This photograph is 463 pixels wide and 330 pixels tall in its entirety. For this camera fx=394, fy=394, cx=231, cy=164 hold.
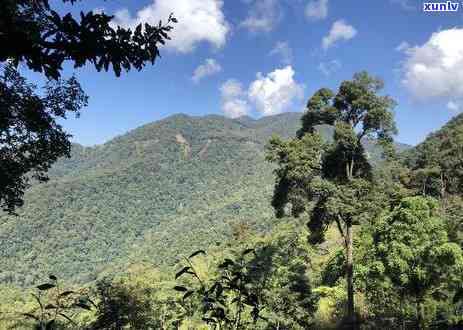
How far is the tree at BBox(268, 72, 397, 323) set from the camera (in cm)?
1584

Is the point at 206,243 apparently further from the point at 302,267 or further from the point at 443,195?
the point at 302,267

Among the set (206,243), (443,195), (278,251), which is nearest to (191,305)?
(278,251)

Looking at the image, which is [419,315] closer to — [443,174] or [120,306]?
[120,306]

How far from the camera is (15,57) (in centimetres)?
331

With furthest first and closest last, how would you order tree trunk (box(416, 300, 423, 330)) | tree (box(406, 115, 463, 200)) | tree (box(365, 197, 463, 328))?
tree (box(406, 115, 463, 200)) < tree trunk (box(416, 300, 423, 330)) < tree (box(365, 197, 463, 328))

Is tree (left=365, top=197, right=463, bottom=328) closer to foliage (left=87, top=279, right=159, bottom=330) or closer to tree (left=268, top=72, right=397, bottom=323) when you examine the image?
tree (left=268, top=72, right=397, bottom=323)

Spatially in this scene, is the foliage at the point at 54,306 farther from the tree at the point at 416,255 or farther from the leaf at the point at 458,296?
the tree at the point at 416,255

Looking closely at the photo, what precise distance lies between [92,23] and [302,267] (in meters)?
28.5

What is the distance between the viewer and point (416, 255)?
15.7 m

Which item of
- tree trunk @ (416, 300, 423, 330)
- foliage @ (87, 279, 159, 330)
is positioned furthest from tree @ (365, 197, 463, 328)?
foliage @ (87, 279, 159, 330)

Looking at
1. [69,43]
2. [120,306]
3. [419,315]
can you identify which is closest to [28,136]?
[69,43]

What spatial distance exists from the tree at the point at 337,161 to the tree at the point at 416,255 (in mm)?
1427

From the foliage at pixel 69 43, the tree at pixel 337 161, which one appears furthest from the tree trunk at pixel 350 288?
the foliage at pixel 69 43

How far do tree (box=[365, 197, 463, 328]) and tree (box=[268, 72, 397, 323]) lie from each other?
1427mm
